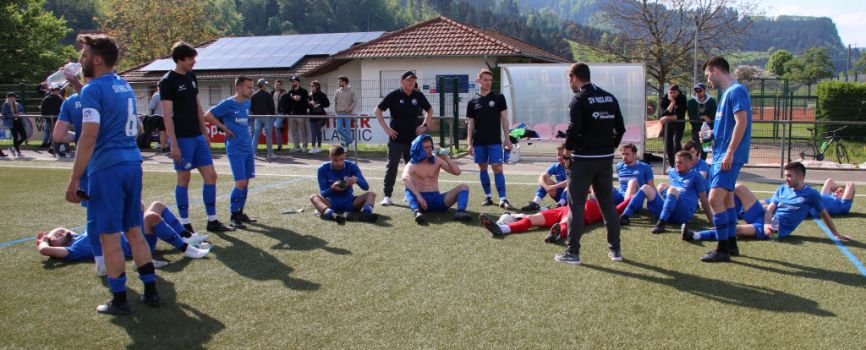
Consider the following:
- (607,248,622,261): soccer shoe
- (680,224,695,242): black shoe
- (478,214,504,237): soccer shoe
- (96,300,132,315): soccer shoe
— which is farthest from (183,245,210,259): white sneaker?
(680,224,695,242): black shoe

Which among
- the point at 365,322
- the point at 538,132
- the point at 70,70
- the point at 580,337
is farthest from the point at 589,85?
the point at 538,132

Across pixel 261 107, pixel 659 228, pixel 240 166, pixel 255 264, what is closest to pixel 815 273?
pixel 659 228

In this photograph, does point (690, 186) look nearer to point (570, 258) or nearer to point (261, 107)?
point (570, 258)

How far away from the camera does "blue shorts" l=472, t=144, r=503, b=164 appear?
9.01m

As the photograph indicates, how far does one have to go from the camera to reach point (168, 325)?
444cm

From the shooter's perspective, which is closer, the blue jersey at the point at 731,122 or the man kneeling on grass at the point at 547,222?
the blue jersey at the point at 731,122

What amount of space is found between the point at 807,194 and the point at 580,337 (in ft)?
13.4

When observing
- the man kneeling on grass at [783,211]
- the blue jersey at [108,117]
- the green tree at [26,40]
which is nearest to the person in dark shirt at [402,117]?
the man kneeling on grass at [783,211]

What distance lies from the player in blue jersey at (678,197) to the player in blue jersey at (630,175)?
0.30m

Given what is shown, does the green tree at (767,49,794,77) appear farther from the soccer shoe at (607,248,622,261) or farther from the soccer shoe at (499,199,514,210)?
the soccer shoe at (607,248,622,261)

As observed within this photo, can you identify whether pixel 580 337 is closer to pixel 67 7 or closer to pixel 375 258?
pixel 375 258

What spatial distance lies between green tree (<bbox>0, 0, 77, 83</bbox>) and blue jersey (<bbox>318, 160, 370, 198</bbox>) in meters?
33.3

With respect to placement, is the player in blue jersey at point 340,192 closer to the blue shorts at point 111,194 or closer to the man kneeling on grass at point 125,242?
the man kneeling on grass at point 125,242

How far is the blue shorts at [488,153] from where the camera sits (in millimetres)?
9008
